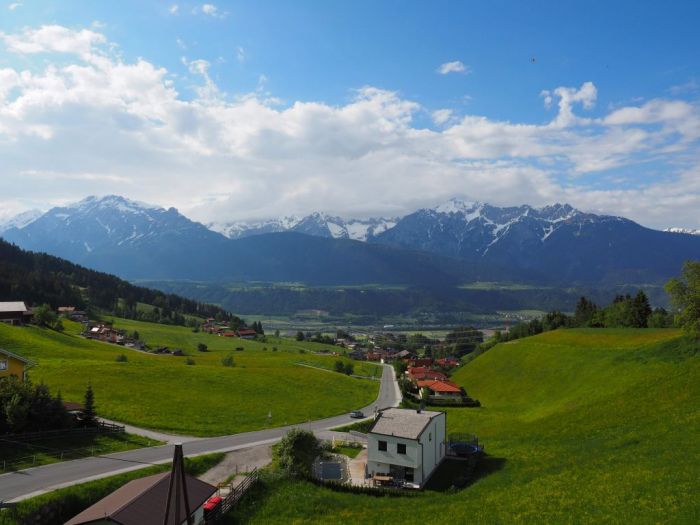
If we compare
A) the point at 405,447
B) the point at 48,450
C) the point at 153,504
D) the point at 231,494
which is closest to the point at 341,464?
the point at 405,447

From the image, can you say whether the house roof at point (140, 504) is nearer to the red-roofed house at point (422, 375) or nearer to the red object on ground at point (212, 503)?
the red object on ground at point (212, 503)

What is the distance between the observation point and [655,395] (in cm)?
5319

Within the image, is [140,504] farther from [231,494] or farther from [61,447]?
A: [61,447]

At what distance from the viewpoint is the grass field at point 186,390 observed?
6241 cm

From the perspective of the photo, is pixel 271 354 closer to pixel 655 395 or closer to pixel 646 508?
pixel 655 395

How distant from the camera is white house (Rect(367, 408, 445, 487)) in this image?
4600 centimetres

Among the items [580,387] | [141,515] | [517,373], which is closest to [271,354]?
[517,373]

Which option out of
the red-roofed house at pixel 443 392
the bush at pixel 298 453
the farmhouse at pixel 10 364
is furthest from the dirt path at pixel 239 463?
the red-roofed house at pixel 443 392

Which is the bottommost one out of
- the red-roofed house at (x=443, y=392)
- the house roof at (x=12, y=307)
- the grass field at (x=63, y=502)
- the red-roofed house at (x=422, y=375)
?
the red-roofed house at (x=422, y=375)

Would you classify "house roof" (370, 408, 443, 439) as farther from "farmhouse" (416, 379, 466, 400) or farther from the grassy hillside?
"farmhouse" (416, 379, 466, 400)

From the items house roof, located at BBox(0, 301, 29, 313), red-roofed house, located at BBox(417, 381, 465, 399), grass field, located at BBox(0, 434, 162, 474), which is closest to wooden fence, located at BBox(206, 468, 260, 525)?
grass field, located at BBox(0, 434, 162, 474)

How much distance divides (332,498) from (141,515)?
48.7 ft

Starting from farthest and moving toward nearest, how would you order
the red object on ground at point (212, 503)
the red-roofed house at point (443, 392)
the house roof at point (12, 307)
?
the house roof at point (12, 307)
the red-roofed house at point (443, 392)
the red object on ground at point (212, 503)

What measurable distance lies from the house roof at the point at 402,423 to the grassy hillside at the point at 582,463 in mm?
6602
